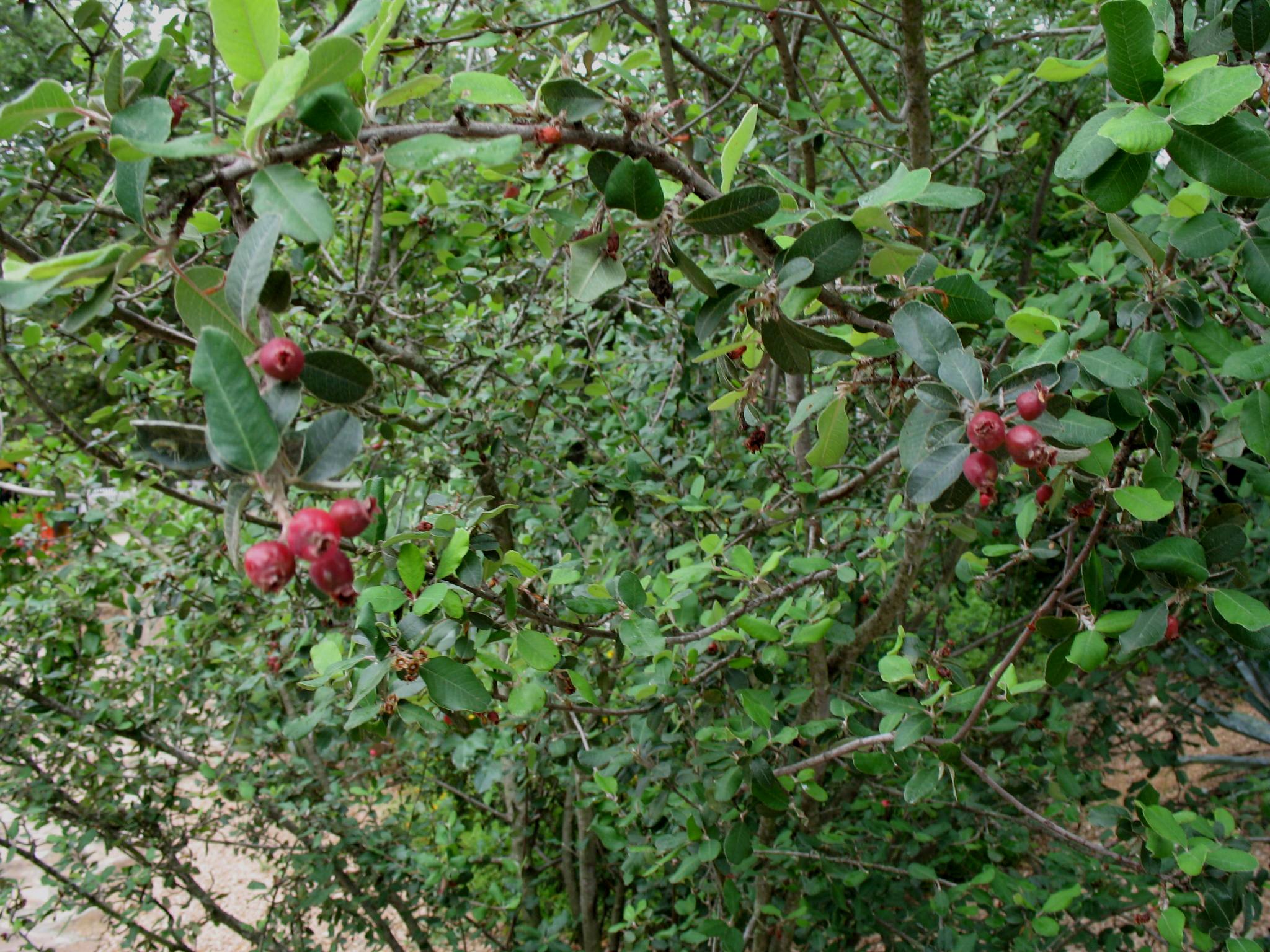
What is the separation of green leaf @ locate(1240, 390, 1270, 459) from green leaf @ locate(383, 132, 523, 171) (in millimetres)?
989

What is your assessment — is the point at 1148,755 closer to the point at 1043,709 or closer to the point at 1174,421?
the point at 1043,709

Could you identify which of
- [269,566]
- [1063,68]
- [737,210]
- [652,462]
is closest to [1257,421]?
[1063,68]

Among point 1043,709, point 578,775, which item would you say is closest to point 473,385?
point 578,775

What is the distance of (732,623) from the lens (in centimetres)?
175

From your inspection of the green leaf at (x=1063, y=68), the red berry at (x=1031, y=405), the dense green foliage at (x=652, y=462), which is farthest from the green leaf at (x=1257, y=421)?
the green leaf at (x=1063, y=68)

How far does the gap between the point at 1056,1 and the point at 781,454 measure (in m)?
2.25

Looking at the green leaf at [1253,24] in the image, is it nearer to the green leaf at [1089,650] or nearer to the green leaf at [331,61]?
the green leaf at [1089,650]

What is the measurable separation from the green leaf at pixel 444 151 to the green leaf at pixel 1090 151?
0.62m

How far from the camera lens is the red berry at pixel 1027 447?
87 centimetres

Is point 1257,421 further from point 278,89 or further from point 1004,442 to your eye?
point 278,89

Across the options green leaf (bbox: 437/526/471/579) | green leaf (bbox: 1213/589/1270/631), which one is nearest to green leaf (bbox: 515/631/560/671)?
green leaf (bbox: 437/526/471/579)

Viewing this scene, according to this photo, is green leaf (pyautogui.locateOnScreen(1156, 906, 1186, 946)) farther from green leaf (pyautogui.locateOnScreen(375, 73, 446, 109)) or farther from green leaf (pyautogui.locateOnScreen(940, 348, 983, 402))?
green leaf (pyautogui.locateOnScreen(375, 73, 446, 109))

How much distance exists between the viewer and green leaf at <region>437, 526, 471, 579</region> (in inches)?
44.3

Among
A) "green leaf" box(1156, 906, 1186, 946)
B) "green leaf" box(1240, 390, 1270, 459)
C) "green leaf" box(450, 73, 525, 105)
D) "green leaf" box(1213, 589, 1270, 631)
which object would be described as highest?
"green leaf" box(450, 73, 525, 105)
